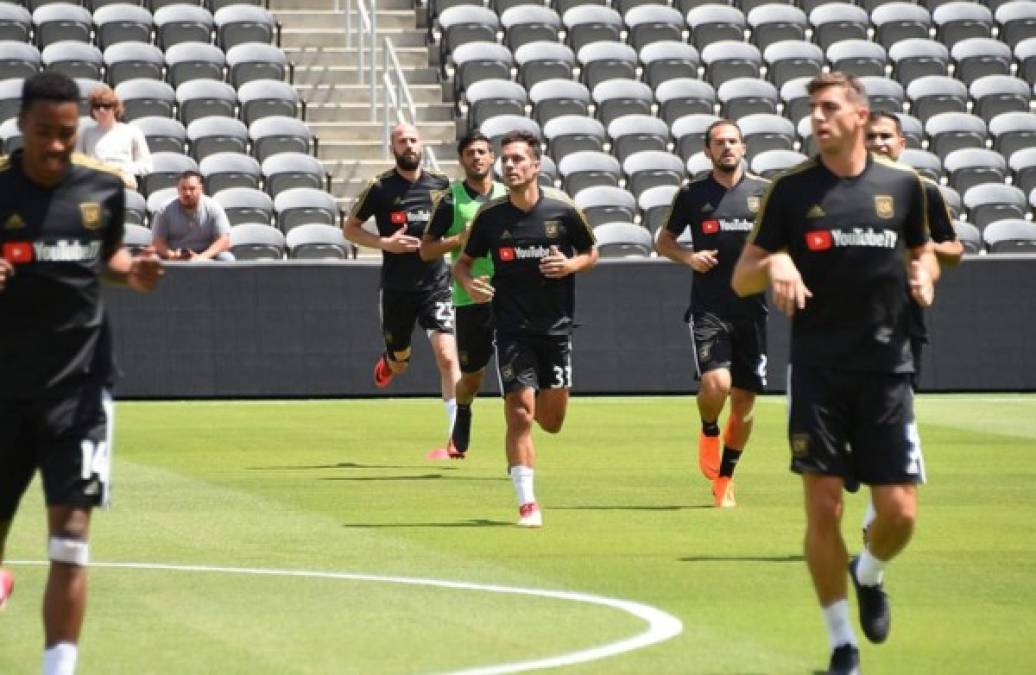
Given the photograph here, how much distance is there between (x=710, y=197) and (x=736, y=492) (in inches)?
87.1

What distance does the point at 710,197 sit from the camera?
50.3 ft

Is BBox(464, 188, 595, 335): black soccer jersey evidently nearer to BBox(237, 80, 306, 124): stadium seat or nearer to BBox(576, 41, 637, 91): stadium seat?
BBox(237, 80, 306, 124): stadium seat

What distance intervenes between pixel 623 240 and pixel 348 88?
6764mm

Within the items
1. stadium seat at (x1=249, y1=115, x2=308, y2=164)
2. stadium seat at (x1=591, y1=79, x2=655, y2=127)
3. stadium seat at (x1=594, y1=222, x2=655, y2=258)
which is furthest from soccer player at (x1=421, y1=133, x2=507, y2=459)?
stadium seat at (x1=591, y1=79, x2=655, y2=127)

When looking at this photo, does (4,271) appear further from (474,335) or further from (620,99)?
(620,99)

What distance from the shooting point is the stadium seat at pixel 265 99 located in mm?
30578

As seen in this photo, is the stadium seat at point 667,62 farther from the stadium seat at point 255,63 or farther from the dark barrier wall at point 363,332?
the dark barrier wall at point 363,332

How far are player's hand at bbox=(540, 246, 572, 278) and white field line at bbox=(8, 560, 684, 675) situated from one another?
3151 millimetres

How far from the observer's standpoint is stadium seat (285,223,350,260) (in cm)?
2714

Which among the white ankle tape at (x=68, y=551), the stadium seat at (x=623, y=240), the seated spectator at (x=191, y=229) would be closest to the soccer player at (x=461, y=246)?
the seated spectator at (x=191, y=229)

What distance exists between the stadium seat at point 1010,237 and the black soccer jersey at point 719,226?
1388 centimetres

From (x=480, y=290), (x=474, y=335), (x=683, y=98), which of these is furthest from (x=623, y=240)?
(x=480, y=290)

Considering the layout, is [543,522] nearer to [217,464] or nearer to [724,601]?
[724,601]

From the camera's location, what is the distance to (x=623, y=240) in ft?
90.8
